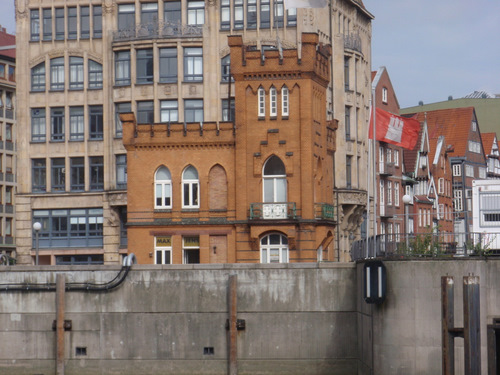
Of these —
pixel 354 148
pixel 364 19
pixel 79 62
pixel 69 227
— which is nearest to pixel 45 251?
pixel 69 227

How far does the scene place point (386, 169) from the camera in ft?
327

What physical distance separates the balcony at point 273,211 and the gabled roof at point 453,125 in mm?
65999

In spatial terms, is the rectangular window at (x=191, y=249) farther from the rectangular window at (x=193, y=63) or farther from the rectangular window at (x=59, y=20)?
the rectangular window at (x=59, y=20)

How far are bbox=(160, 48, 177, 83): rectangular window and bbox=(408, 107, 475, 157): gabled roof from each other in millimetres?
48936

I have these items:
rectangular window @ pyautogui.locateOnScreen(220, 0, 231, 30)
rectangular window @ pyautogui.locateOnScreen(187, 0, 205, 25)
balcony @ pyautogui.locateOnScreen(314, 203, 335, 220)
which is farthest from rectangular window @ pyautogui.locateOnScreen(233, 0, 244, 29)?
balcony @ pyautogui.locateOnScreen(314, 203, 335, 220)

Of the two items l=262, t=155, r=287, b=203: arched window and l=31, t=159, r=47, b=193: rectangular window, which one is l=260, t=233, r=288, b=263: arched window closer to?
l=262, t=155, r=287, b=203: arched window

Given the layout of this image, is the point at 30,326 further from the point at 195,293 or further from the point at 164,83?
the point at 164,83

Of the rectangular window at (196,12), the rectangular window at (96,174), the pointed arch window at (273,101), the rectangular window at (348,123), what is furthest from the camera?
the rectangular window at (348,123)

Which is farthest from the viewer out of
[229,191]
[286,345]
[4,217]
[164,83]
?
[4,217]

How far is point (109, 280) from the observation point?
5100 cm

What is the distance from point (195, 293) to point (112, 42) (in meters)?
37.7

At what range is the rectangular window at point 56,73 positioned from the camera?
85562 millimetres

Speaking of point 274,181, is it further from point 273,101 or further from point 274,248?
point 273,101

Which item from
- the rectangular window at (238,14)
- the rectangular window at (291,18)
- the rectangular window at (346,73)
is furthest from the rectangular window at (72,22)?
the rectangular window at (346,73)
